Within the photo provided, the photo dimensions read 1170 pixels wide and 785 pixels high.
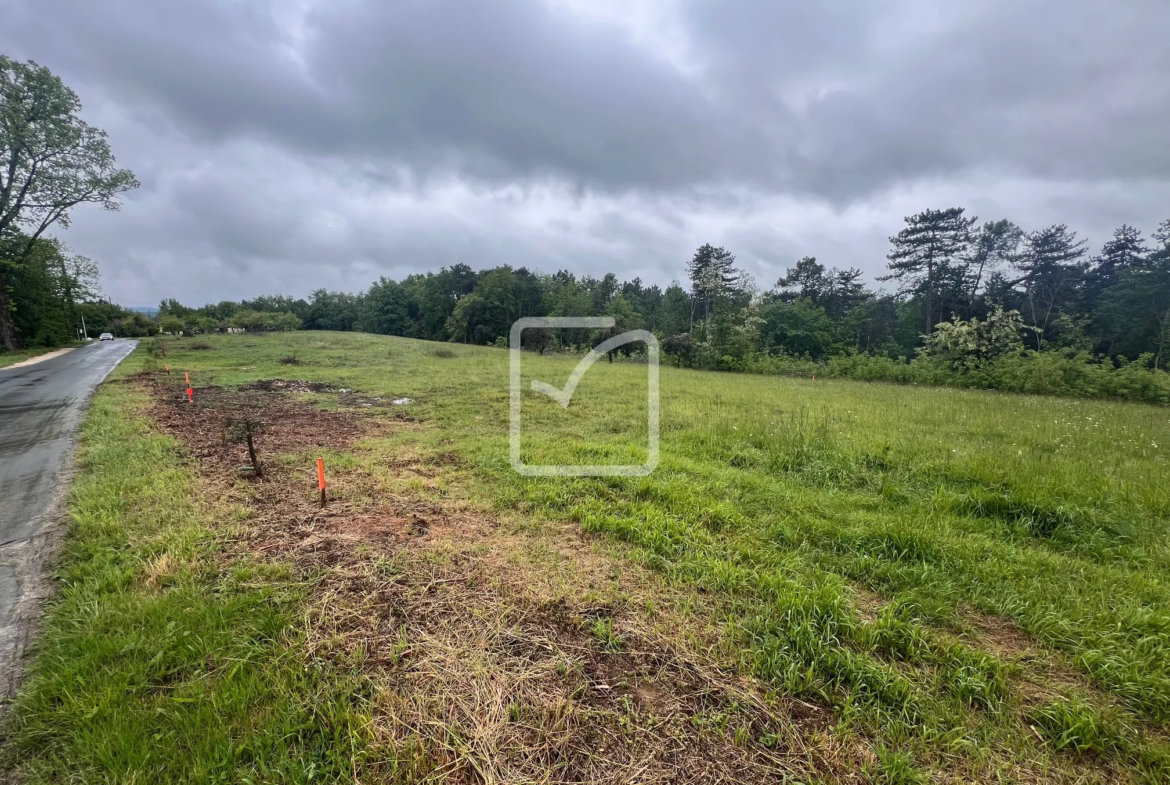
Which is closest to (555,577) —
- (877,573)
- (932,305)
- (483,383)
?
(877,573)

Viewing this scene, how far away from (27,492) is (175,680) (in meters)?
4.28

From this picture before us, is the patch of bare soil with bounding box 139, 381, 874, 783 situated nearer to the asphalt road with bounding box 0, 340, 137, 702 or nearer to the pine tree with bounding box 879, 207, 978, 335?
the asphalt road with bounding box 0, 340, 137, 702

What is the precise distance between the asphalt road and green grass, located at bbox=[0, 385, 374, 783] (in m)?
0.12

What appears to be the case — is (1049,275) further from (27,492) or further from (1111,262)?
(27,492)

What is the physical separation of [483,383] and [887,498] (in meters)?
11.4

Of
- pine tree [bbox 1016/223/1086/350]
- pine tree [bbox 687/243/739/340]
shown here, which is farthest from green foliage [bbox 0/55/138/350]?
pine tree [bbox 1016/223/1086/350]

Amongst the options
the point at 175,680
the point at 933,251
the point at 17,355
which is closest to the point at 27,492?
the point at 175,680

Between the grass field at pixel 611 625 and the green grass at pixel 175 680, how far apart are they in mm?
14

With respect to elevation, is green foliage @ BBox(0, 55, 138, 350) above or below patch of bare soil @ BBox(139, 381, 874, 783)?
above

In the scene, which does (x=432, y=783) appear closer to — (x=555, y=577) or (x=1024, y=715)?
(x=555, y=577)

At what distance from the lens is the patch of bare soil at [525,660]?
1.86m

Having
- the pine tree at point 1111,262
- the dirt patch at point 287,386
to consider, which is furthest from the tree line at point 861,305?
the dirt patch at point 287,386

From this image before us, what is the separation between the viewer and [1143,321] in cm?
2956

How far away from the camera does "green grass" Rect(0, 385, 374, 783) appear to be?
5.84 ft
